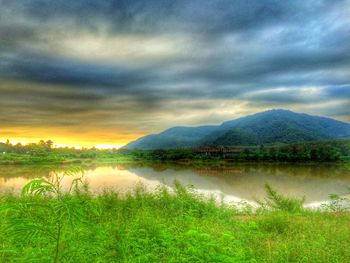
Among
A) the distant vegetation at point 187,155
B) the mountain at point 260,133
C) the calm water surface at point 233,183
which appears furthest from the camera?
the mountain at point 260,133

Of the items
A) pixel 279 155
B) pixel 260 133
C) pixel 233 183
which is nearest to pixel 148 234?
pixel 233 183

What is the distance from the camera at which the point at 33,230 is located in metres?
2.57

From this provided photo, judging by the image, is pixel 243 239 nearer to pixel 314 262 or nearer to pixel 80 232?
pixel 314 262

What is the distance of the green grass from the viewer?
2.65 metres

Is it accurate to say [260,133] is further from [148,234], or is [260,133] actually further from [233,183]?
[148,234]

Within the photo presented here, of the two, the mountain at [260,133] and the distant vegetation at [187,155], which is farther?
the mountain at [260,133]

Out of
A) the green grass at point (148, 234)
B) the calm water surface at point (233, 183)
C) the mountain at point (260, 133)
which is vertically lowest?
the calm water surface at point (233, 183)

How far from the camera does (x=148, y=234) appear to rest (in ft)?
22.9

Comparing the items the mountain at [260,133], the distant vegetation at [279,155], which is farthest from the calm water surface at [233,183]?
the mountain at [260,133]

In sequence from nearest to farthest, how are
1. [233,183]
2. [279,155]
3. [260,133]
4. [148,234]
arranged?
[148,234]
[233,183]
[279,155]
[260,133]

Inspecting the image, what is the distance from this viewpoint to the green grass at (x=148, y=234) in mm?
2650

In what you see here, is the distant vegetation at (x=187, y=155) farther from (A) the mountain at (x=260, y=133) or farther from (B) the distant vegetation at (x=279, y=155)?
(A) the mountain at (x=260, y=133)

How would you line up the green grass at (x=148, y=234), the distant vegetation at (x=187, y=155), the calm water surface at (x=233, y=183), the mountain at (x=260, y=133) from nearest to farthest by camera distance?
the green grass at (x=148, y=234) < the calm water surface at (x=233, y=183) < the distant vegetation at (x=187, y=155) < the mountain at (x=260, y=133)

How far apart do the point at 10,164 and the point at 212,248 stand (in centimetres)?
5644
